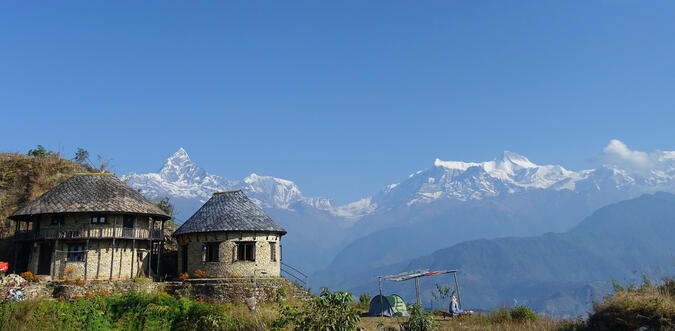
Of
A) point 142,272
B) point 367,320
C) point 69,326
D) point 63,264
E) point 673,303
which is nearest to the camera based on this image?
point 673,303

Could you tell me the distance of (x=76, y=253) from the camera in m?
36.0

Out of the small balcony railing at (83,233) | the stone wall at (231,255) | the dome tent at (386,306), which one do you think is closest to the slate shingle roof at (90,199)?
the small balcony railing at (83,233)

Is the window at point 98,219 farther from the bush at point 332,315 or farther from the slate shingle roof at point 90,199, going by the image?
the bush at point 332,315

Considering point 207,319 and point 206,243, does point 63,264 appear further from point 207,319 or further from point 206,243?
point 207,319

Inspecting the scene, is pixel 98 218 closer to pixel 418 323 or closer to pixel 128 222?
pixel 128 222

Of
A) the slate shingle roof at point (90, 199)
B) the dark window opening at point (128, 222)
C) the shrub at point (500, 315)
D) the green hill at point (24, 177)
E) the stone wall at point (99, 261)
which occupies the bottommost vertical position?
the shrub at point (500, 315)

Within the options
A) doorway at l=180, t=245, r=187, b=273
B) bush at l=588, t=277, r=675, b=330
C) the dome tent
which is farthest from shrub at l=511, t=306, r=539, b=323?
doorway at l=180, t=245, r=187, b=273

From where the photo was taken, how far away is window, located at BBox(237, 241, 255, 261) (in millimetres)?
37438

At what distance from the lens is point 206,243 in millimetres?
37719

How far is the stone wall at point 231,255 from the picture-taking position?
1454 inches

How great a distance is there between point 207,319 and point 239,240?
17914 millimetres

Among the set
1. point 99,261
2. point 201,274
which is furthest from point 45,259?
point 201,274

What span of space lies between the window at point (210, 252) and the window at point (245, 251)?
1.58 metres

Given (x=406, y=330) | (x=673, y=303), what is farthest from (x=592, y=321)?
(x=406, y=330)
